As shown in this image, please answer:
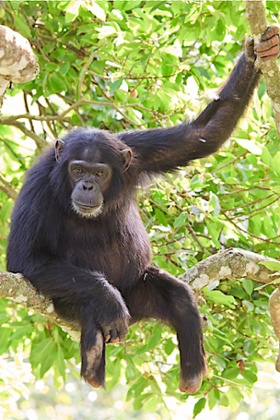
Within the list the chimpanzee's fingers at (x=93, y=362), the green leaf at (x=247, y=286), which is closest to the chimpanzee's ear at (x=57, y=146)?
the chimpanzee's fingers at (x=93, y=362)

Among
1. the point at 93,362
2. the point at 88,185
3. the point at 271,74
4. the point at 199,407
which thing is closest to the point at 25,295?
the point at 93,362

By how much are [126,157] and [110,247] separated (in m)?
0.77

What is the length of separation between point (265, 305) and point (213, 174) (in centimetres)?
142

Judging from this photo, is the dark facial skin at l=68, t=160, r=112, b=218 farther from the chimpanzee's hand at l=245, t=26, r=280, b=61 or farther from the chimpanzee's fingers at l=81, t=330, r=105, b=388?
the chimpanzee's hand at l=245, t=26, r=280, b=61

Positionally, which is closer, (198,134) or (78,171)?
(78,171)

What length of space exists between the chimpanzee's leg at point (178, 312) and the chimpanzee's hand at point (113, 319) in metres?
0.51

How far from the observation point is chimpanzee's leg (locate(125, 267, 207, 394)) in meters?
6.87

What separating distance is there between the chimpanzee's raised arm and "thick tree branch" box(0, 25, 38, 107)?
2061 mm

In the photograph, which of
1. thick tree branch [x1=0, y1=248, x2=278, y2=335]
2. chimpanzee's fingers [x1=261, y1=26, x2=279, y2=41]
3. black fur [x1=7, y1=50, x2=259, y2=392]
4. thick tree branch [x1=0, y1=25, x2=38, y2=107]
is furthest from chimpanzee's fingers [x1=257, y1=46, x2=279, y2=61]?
thick tree branch [x1=0, y1=248, x2=278, y2=335]

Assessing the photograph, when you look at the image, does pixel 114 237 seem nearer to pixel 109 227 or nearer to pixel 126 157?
pixel 109 227

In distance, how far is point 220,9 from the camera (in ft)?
25.8

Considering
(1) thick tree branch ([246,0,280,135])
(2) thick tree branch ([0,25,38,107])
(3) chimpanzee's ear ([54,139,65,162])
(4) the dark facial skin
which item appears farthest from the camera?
(3) chimpanzee's ear ([54,139,65,162])

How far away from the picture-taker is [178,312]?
6.89m

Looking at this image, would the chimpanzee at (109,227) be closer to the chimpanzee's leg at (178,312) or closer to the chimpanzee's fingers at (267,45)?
the chimpanzee's leg at (178,312)
